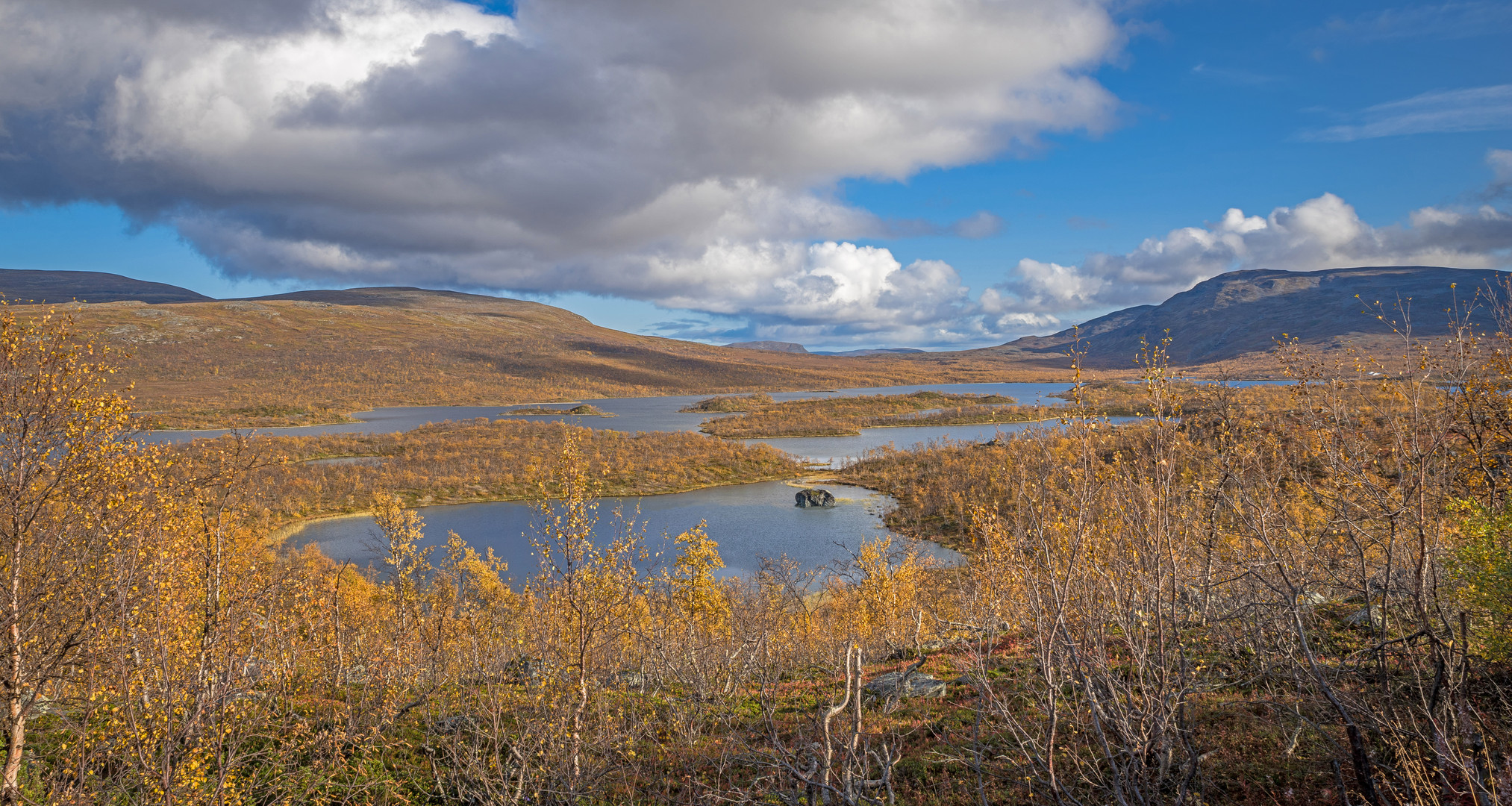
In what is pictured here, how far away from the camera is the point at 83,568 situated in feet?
29.8

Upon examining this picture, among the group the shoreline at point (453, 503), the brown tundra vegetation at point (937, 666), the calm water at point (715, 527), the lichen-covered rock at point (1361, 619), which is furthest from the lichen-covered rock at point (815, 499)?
the lichen-covered rock at point (1361, 619)

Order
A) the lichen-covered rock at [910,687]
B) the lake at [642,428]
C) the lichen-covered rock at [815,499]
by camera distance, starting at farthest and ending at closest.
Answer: the lake at [642,428] < the lichen-covered rock at [815,499] < the lichen-covered rock at [910,687]

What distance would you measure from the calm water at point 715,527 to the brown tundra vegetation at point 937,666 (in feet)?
77.3

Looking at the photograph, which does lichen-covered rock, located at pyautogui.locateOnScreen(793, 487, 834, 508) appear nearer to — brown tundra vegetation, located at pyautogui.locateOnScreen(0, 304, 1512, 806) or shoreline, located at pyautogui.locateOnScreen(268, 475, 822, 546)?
shoreline, located at pyautogui.locateOnScreen(268, 475, 822, 546)

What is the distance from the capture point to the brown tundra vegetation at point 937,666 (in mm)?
6031

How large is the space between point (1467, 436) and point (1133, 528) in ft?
14.3

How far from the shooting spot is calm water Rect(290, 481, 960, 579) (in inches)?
1597

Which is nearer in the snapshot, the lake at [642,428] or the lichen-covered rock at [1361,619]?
the lichen-covered rock at [1361,619]

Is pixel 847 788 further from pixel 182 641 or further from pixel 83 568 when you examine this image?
pixel 83 568

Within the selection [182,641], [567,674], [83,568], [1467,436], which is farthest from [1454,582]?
[83,568]

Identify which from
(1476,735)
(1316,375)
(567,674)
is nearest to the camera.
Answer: (1476,735)

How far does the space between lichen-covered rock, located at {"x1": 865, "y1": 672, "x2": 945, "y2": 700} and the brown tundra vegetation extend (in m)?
0.12

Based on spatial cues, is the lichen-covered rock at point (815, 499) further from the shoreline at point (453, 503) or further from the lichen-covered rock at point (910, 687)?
the lichen-covered rock at point (910, 687)

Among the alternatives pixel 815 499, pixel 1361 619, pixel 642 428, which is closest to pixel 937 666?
pixel 1361 619
